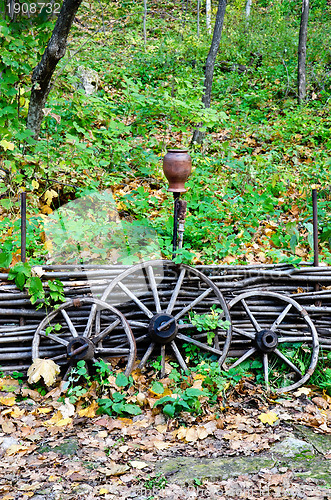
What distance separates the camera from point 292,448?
322cm

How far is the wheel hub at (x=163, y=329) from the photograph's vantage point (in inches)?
160

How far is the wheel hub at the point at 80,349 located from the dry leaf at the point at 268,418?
63.6 inches

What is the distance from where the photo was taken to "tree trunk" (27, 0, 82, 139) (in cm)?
485

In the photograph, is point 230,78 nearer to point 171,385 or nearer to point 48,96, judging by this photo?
point 48,96

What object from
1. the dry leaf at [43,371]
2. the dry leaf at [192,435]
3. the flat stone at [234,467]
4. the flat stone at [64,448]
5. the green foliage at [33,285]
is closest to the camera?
the flat stone at [234,467]

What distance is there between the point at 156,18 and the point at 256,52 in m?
5.61

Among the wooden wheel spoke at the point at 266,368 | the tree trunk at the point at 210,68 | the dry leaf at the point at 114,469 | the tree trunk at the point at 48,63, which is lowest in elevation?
the dry leaf at the point at 114,469

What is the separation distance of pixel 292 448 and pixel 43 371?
7.29 ft

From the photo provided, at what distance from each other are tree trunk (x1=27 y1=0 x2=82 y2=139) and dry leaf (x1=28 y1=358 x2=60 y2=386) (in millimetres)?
3059

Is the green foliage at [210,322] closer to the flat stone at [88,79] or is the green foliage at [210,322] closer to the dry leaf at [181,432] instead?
the dry leaf at [181,432]

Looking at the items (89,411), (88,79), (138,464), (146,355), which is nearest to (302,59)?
(88,79)

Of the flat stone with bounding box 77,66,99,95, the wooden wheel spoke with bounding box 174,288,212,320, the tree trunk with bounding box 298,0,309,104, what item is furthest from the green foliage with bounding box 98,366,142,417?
the tree trunk with bounding box 298,0,309,104

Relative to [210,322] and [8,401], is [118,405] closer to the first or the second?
[8,401]

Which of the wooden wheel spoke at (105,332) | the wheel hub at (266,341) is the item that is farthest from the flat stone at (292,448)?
the wooden wheel spoke at (105,332)
